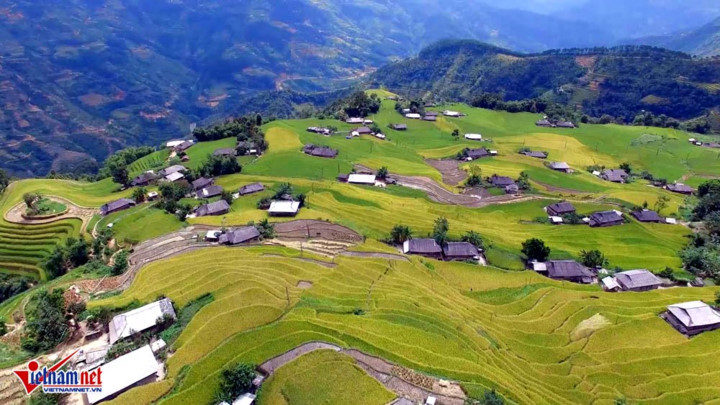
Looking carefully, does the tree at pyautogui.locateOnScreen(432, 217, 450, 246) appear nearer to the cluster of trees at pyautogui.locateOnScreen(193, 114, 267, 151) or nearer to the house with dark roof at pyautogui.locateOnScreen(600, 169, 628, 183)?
the house with dark roof at pyautogui.locateOnScreen(600, 169, 628, 183)

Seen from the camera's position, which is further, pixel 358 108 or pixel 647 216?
pixel 358 108

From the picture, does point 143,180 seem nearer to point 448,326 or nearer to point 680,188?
point 448,326

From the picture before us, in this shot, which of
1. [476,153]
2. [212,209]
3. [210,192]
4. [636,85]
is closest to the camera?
[212,209]

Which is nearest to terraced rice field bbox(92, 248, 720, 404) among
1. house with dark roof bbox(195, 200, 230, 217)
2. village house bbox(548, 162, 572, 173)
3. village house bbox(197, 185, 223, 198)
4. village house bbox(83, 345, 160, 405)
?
village house bbox(83, 345, 160, 405)

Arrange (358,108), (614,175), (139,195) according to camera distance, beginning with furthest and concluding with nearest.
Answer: (358,108) → (614,175) → (139,195)

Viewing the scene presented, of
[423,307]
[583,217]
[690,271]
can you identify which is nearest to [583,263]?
[690,271]

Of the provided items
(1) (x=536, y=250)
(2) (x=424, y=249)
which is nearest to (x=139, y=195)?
(2) (x=424, y=249)
